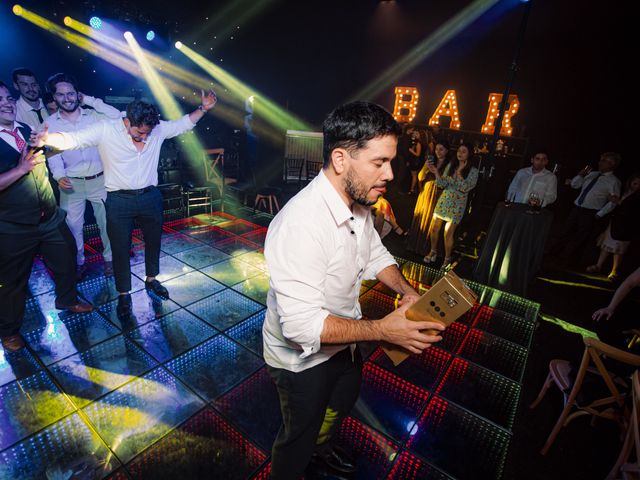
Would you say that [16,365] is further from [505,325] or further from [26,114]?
[505,325]

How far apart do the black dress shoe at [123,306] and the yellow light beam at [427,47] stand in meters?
9.07

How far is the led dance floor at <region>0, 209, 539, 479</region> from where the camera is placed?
1.99 metres

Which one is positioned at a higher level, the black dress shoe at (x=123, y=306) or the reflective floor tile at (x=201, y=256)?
the reflective floor tile at (x=201, y=256)

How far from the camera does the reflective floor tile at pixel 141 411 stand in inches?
80.9

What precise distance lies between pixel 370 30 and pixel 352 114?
32.9 feet

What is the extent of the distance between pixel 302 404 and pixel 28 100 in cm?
513

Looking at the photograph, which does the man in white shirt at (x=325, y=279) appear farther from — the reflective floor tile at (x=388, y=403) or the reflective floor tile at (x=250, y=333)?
the reflective floor tile at (x=250, y=333)

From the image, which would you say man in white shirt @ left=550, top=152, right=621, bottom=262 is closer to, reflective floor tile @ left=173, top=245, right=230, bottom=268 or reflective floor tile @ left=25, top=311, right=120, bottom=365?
reflective floor tile @ left=173, top=245, right=230, bottom=268

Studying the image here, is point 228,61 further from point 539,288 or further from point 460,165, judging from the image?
point 539,288

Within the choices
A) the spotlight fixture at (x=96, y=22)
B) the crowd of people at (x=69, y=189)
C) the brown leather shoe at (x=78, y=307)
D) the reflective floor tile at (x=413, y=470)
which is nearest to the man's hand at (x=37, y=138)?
the crowd of people at (x=69, y=189)

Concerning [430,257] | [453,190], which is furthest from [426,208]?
[430,257]

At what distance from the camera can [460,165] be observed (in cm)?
459

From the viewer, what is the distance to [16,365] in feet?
8.42

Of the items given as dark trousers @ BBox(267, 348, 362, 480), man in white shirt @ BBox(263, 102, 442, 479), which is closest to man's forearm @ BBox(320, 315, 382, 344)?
man in white shirt @ BBox(263, 102, 442, 479)
